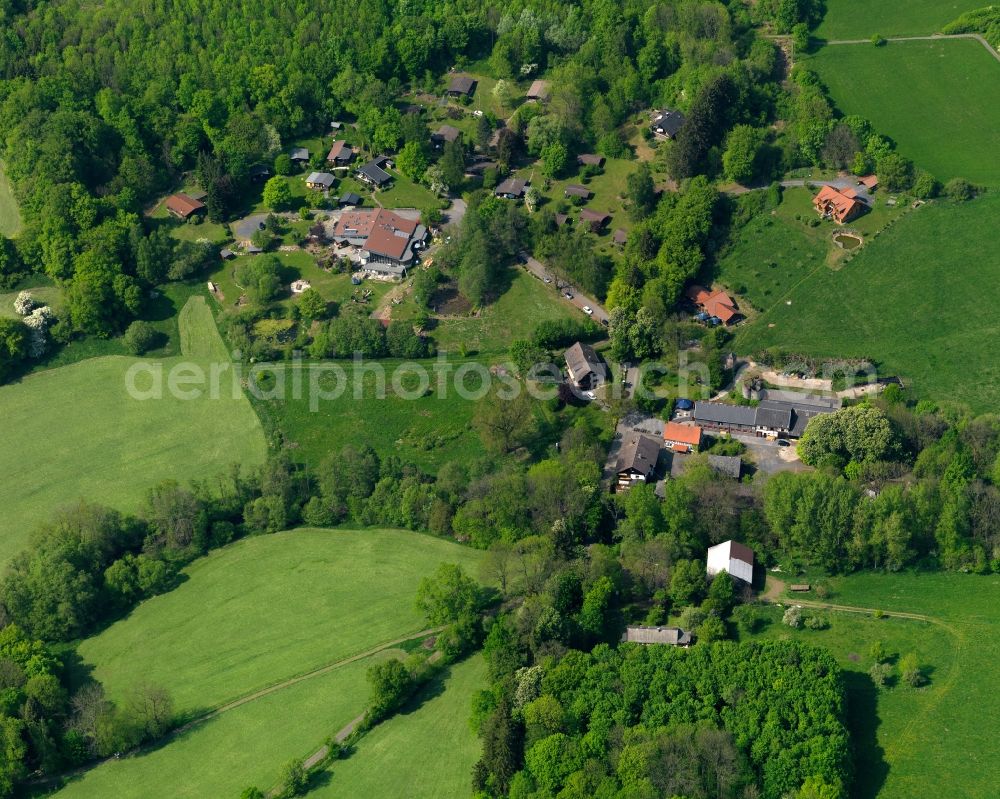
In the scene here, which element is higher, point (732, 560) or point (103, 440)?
point (732, 560)

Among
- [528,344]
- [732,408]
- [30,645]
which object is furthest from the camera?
[528,344]

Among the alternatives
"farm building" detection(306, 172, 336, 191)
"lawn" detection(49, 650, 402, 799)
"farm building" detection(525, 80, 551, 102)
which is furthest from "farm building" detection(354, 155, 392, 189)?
"lawn" detection(49, 650, 402, 799)

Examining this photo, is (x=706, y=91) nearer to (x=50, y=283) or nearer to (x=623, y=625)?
(x=623, y=625)

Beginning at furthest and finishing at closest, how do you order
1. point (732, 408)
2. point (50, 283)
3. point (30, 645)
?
1. point (50, 283)
2. point (732, 408)
3. point (30, 645)

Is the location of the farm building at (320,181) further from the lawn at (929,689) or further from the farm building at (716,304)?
the lawn at (929,689)

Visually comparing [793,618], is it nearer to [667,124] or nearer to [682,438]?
[682,438]

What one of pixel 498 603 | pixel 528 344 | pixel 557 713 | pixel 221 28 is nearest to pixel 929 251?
pixel 528 344

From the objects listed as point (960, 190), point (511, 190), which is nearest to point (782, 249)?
point (960, 190)
